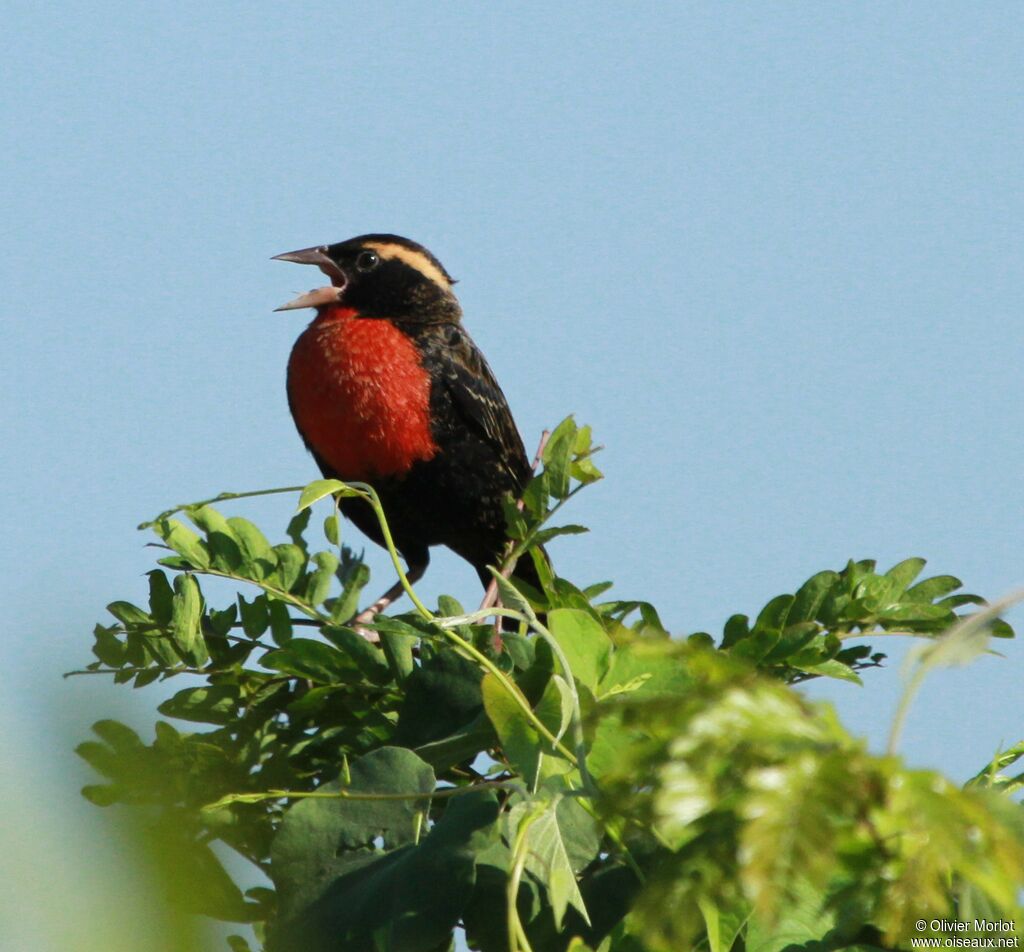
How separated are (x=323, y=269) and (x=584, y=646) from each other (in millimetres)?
3643

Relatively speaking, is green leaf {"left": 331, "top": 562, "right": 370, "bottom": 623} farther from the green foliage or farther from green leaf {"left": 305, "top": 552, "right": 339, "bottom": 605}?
green leaf {"left": 305, "top": 552, "right": 339, "bottom": 605}

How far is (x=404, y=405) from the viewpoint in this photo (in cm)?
430

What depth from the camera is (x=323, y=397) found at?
4215 millimetres

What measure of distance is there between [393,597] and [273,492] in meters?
2.21

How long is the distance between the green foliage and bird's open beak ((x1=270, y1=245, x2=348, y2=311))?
6.72 feet

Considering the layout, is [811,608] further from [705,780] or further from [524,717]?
[705,780]

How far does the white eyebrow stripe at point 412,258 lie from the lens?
4.92m

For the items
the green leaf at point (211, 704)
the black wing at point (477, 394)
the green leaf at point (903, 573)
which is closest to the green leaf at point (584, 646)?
the green leaf at point (211, 704)

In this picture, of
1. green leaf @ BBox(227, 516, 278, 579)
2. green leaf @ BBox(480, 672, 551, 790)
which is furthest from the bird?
green leaf @ BBox(480, 672, 551, 790)

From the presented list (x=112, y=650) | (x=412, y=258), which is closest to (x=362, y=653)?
(x=112, y=650)

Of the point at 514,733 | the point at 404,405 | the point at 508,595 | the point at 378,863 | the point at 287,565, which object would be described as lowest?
the point at 378,863

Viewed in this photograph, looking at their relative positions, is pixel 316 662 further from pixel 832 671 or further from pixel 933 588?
pixel 933 588

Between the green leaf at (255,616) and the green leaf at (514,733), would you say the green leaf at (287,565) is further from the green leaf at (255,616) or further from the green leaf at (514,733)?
the green leaf at (514,733)


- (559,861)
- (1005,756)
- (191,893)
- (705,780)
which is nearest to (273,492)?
(559,861)
